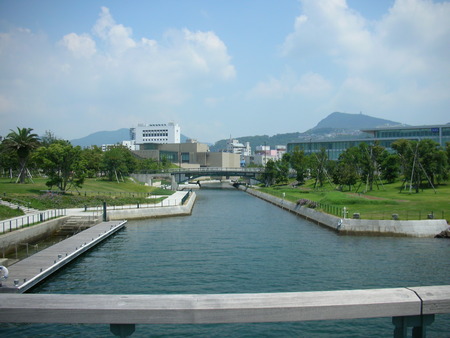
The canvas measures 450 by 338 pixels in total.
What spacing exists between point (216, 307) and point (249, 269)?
1955cm

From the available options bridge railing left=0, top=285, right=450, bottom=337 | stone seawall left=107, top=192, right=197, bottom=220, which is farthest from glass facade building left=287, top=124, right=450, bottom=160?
bridge railing left=0, top=285, right=450, bottom=337

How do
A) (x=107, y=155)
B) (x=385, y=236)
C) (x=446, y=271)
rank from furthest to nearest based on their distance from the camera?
(x=107, y=155), (x=385, y=236), (x=446, y=271)

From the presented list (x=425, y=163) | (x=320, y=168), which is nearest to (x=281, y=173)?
(x=320, y=168)

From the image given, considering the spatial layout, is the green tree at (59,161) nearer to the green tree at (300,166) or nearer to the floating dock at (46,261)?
the floating dock at (46,261)

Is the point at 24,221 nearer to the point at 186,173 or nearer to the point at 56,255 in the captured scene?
the point at 56,255

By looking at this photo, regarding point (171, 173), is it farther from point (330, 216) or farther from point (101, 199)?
point (330, 216)

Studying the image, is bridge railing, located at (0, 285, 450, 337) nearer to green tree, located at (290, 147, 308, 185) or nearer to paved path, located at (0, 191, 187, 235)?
paved path, located at (0, 191, 187, 235)

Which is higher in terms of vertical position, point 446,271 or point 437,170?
point 437,170

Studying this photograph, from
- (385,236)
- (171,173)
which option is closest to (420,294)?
(385,236)

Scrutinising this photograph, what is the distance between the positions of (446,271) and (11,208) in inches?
1557

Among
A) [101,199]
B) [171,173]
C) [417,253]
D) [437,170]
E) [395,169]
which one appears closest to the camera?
[417,253]

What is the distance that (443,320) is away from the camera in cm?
1647

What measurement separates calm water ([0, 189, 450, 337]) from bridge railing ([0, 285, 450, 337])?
9063 mm

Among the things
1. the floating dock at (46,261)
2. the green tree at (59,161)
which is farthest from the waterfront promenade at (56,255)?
the green tree at (59,161)
